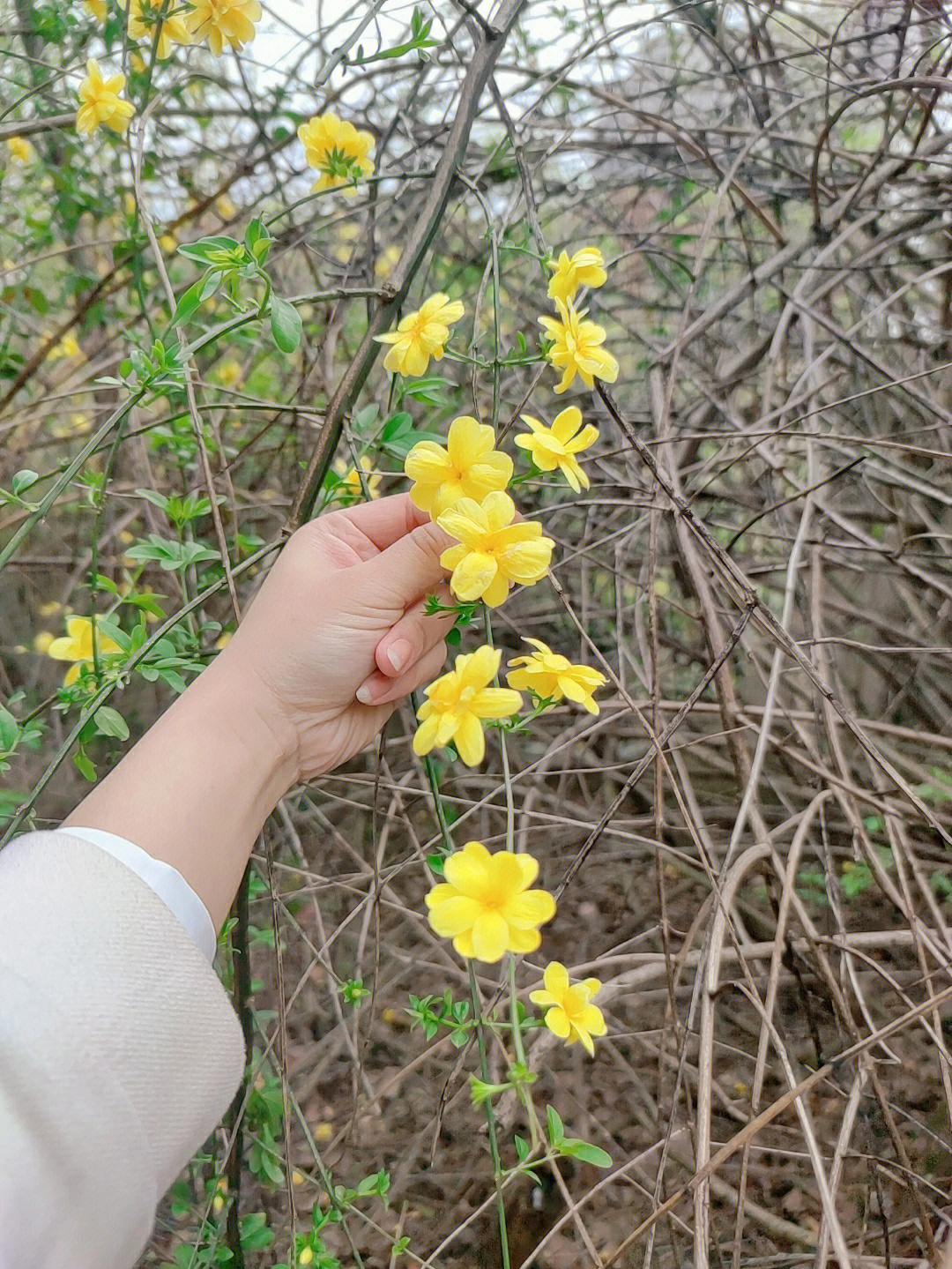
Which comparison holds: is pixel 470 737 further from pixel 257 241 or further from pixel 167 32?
pixel 167 32

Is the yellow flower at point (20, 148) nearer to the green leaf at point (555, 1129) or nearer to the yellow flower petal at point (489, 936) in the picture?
the yellow flower petal at point (489, 936)

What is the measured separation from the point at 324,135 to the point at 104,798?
3.40ft

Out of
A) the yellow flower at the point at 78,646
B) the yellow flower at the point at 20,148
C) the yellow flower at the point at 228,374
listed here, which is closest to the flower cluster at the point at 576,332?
the yellow flower at the point at 78,646

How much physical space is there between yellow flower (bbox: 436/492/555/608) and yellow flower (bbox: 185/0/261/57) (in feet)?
3.00

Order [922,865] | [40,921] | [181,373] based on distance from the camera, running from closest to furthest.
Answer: [40,921] < [181,373] < [922,865]

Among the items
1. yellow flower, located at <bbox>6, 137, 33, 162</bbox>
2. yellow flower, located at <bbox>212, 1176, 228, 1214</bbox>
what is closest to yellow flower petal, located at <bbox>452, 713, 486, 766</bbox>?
yellow flower, located at <bbox>212, 1176, 228, 1214</bbox>

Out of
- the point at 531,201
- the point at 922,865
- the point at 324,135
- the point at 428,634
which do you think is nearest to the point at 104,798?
the point at 428,634

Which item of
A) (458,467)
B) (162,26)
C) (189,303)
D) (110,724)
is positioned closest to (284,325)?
(189,303)

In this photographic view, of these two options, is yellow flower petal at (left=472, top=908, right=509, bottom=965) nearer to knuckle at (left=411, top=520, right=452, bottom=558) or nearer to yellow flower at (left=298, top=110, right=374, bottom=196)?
knuckle at (left=411, top=520, right=452, bottom=558)

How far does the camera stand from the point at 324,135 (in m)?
1.28

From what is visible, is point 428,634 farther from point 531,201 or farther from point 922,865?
point 922,865

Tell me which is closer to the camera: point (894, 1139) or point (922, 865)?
point (894, 1139)

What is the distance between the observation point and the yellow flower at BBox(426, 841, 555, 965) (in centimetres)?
68

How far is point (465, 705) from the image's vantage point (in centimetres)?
75
